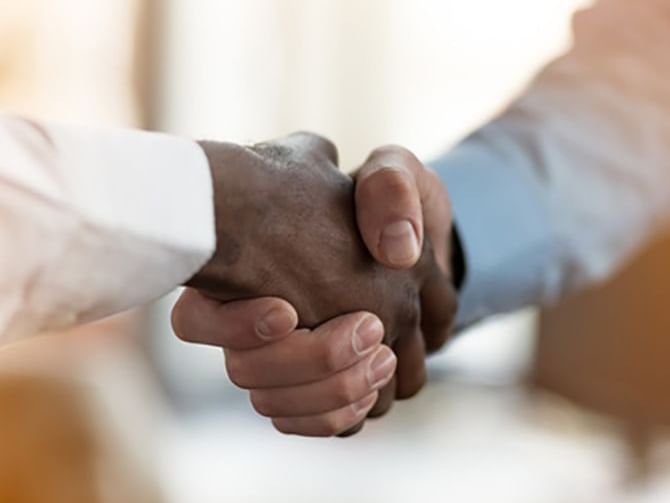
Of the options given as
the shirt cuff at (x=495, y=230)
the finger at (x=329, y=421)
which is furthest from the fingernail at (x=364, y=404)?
the shirt cuff at (x=495, y=230)

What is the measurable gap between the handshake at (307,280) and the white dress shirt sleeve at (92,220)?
0.03m

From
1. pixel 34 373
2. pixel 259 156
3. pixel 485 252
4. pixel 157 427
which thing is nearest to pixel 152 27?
pixel 157 427

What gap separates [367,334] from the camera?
701 millimetres

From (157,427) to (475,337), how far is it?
0.61 m

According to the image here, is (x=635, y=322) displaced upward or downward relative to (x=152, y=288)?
downward

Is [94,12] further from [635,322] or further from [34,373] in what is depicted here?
[635,322]

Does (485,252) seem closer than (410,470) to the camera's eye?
Yes

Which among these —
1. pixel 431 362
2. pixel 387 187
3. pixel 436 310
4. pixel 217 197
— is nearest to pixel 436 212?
pixel 436 310

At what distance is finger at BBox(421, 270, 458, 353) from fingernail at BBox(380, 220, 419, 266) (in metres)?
0.11

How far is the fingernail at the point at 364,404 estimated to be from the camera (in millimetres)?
730

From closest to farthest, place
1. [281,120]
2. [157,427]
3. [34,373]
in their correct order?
[34,373] < [157,427] < [281,120]

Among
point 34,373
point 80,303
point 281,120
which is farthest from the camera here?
point 281,120

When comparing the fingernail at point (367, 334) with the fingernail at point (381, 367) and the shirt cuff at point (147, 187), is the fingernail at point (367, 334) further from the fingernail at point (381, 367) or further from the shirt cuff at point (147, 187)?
the shirt cuff at point (147, 187)

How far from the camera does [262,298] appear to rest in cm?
66
